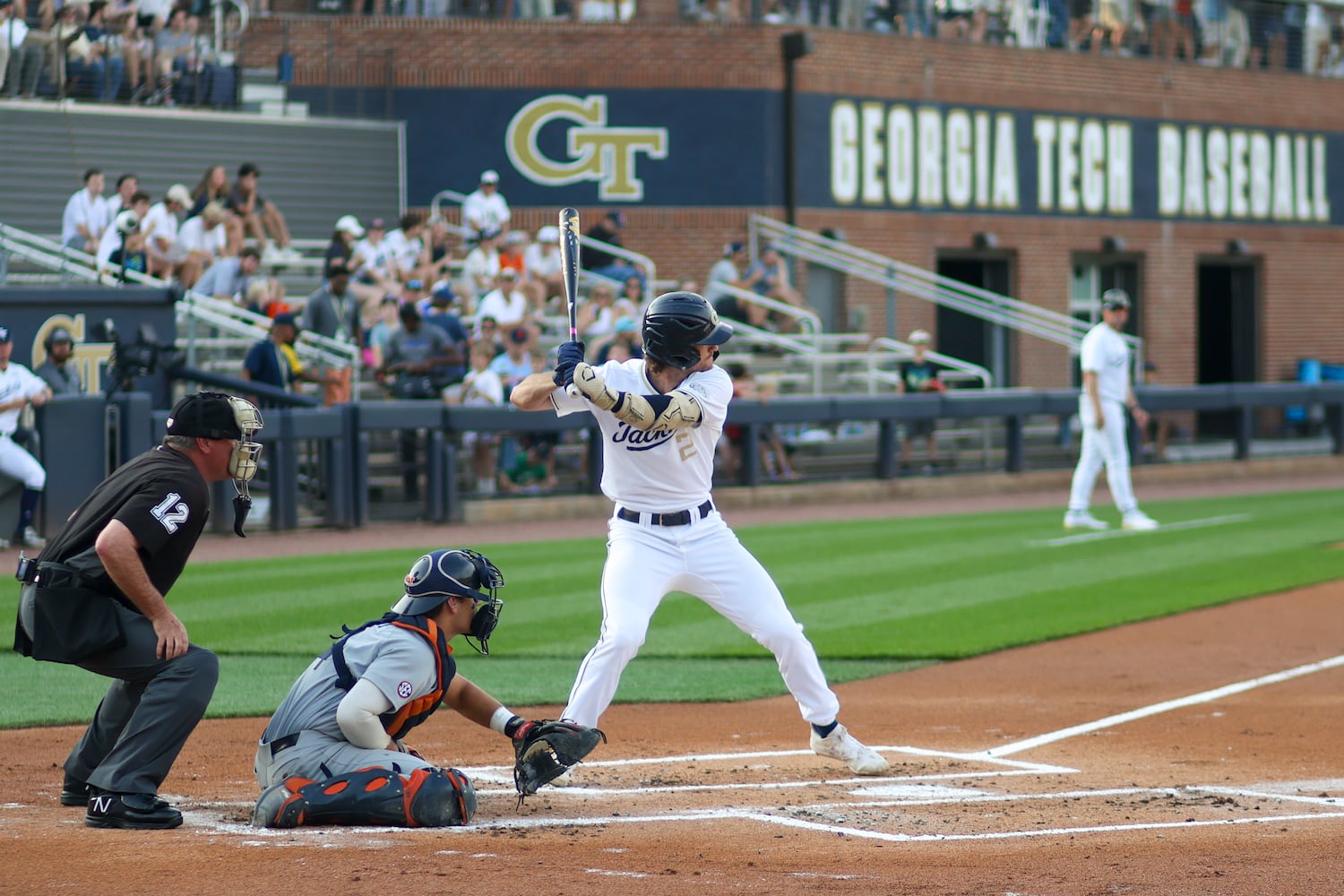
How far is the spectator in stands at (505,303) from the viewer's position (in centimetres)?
1881

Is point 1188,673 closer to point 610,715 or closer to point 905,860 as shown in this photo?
point 610,715

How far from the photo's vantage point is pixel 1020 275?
2844 centimetres

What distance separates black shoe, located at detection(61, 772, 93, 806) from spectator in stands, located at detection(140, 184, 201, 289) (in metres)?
12.8

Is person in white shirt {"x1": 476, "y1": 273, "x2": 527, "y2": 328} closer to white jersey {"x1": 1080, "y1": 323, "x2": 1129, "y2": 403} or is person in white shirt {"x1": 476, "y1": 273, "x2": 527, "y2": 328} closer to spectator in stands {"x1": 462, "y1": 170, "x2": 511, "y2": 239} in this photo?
spectator in stands {"x1": 462, "y1": 170, "x2": 511, "y2": 239}

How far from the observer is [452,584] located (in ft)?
18.6

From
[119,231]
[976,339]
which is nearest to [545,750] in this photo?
[119,231]

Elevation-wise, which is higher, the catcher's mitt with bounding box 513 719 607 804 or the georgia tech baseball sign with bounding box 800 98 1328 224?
the georgia tech baseball sign with bounding box 800 98 1328 224

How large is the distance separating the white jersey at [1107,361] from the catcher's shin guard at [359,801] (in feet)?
35.7

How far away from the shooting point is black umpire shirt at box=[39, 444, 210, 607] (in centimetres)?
545

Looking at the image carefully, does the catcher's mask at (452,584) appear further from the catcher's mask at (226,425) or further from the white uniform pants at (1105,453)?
the white uniform pants at (1105,453)

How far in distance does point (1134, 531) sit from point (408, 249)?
910 cm

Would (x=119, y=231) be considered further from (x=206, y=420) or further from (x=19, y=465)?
(x=206, y=420)

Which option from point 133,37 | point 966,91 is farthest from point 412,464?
point 966,91

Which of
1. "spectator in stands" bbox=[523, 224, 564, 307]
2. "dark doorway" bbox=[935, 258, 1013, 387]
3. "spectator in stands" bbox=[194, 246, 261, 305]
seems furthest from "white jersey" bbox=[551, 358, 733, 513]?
"dark doorway" bbox=[935, 258, 1013, 387]
